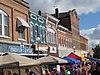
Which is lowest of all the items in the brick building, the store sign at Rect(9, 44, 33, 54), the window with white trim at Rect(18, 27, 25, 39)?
the store sign at Rect(9, 44, 33, 54)

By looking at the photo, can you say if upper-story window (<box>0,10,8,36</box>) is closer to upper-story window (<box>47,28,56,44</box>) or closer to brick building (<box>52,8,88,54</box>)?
upper-story window (<box>47,28,56,44</box>)

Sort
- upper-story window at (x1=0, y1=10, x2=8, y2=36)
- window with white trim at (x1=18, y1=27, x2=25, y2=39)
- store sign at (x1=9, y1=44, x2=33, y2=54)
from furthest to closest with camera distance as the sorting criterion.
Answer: window with white trim at (x1=18, y1=27, x2=25, y2=39), store sign at (x1=9, y1=44, x2=33, y2=54), upper-story window at (x1=0, y1=10, x2=8, y2=36)

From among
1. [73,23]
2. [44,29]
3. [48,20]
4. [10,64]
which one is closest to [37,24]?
[44,29]

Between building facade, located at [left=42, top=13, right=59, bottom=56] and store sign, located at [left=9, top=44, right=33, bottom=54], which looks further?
building facade, located at [left=42, top=13, right=59, bottom=56]

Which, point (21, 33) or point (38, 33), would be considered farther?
point (38, 33)

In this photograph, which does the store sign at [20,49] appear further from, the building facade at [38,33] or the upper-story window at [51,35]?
the upper-story window at [51,35]

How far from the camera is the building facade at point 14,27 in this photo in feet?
80.3

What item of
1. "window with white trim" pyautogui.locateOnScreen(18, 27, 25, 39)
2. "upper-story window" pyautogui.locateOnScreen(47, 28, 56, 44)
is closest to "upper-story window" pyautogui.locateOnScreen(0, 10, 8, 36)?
"window with white trim" pyautogui.locateOnScreen(18, 27, 25, 39)

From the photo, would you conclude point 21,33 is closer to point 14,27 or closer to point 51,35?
point 14,27

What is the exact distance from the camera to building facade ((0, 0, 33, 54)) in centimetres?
2447

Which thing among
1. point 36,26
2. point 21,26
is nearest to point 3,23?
point 21,26

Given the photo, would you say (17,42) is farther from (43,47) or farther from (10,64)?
(10,64)

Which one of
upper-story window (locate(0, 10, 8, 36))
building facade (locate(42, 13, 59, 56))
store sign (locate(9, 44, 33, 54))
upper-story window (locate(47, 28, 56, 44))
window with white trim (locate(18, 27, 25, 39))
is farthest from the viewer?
upper-story window (locate(47, 28, 56, 44))

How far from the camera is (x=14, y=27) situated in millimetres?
26516
